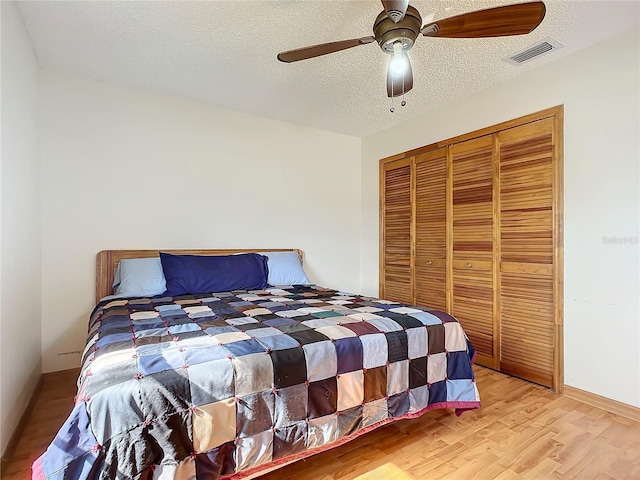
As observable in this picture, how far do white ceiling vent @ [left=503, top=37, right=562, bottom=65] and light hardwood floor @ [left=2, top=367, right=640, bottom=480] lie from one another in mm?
2367

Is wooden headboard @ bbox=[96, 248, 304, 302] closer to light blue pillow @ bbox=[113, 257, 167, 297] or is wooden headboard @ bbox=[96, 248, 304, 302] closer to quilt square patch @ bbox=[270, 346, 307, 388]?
light blue pillow @ bbox=[113, 257, 167, 297]

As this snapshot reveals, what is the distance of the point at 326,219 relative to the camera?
4020 mm

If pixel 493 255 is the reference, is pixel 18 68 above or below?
above

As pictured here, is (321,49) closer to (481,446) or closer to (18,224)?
(18,224)

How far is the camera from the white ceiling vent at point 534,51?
2221 mm

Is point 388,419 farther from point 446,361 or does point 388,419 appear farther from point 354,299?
point 354,299

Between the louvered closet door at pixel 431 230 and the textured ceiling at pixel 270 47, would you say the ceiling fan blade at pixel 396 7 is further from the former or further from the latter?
the louvered closet door at pixel 431 230

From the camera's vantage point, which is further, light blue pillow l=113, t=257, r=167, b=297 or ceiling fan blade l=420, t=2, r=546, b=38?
light blue pillow l=113, t=257, r=167, b=297

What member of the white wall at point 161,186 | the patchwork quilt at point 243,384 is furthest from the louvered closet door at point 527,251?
the white wall at point 161,186

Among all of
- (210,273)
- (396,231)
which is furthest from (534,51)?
(210,273)

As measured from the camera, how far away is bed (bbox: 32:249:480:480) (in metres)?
1.04

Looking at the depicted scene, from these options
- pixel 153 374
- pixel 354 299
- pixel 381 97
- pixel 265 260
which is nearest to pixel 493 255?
pixel 354 299

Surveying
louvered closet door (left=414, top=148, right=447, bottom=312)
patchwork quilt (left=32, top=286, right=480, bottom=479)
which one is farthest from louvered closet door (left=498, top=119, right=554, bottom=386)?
patchwork quilt (left=32, top=286, right=480, bottom=479)

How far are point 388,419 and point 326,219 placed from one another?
2612mm
